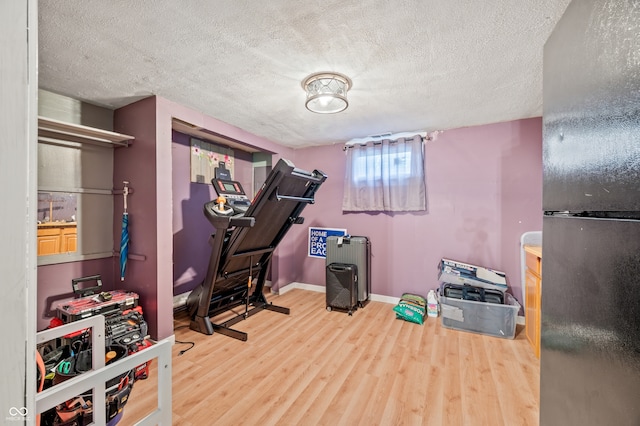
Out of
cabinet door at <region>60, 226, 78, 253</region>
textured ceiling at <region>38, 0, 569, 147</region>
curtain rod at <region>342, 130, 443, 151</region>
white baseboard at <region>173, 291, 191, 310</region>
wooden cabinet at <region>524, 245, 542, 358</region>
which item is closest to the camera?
textured ceiling at <region>38, 0, 569, 147</region>

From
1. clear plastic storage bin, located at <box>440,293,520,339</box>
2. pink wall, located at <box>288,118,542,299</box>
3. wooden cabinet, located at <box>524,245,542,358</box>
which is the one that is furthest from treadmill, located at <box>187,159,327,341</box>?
wooden cabinet, located at <box>524,245,542,358</box>

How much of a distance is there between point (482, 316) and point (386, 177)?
1.85 metres

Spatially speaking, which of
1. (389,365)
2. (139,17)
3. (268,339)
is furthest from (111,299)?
(389,365)

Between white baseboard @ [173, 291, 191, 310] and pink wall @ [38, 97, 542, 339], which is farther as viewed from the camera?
white baseboard @ [173, 291, 191, 310]

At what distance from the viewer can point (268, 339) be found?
7.82 ft

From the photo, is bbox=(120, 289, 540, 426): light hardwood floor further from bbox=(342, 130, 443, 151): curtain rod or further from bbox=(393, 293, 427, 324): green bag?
Answer: bbox=(342, 130, 443, 151): curtain rod

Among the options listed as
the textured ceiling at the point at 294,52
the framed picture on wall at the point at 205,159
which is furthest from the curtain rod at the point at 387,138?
the framed picture on wall at the point at 205,159

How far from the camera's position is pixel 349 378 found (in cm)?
184

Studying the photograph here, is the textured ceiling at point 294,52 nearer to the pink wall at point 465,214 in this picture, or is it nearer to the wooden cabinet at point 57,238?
the pink wall at point 465,214

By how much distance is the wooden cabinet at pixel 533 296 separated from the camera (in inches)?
79.7

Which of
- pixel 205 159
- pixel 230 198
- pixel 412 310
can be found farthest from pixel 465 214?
pixel 205 159

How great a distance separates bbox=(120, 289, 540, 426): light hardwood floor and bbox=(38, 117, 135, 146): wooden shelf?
193cm

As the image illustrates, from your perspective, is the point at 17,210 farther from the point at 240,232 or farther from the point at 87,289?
the point at 87,289

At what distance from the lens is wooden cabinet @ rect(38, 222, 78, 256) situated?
2057mm
